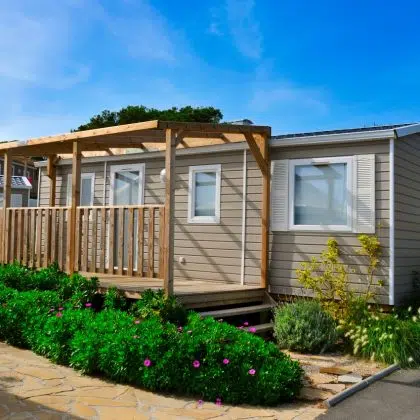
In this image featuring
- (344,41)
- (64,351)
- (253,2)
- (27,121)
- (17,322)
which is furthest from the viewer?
(27,121)

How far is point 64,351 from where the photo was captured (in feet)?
17.8

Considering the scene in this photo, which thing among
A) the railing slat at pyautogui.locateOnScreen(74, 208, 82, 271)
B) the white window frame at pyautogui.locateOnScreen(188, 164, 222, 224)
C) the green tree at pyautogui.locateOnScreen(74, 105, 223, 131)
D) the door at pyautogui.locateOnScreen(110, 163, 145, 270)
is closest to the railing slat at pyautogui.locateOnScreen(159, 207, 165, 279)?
the railing slat at pyautogui.locateOnScreen(74, 208, 82, 271)

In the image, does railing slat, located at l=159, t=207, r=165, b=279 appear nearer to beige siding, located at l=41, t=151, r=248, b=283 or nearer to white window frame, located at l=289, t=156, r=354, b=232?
beige siding, located at l=41, t=151, r=248, b=283

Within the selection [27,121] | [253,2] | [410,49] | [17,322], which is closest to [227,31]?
[253,2]

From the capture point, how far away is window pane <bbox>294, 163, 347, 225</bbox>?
24.4 ft

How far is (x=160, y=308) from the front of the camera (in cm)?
602

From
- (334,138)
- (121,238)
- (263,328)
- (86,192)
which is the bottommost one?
(263,328)

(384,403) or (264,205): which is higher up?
(264,205)

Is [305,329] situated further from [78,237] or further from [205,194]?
[78,237]

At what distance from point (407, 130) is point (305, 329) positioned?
313 cm

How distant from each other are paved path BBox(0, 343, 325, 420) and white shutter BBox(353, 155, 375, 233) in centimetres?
329

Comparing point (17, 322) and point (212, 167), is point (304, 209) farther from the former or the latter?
point (17, 322)

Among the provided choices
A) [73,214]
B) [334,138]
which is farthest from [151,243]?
[334,138]

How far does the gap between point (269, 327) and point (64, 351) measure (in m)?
2.91
